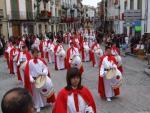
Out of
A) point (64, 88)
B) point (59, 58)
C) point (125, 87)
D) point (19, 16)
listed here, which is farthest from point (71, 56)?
point (19, 16)

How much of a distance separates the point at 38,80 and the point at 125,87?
4.39m

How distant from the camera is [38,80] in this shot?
927 centimetres

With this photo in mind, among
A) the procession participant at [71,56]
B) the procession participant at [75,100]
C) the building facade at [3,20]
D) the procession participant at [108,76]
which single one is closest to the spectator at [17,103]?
the procession participant at [75,100]

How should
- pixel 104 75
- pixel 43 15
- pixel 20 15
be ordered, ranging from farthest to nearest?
pixel 43 15 < pixel 20 15 < pixel 104 75

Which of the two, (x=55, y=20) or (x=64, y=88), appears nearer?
(x=64, y=88)

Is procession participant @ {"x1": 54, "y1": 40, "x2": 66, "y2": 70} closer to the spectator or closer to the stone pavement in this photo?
the stone pavement

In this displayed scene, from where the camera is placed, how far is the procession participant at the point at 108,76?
1023 cm

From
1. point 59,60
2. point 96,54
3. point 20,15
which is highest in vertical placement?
point 20,15

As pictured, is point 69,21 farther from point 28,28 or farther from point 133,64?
point 133,64

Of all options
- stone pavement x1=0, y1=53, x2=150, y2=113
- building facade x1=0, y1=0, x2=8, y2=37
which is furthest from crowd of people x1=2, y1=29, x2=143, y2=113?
building facade x1=0, y1=0, x2=8, y2=37

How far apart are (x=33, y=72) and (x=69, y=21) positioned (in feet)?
225

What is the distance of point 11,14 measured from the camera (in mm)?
37938

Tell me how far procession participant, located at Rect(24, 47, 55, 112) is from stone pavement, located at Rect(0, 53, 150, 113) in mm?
364

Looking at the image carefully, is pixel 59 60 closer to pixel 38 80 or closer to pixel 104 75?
pixel 104 75
